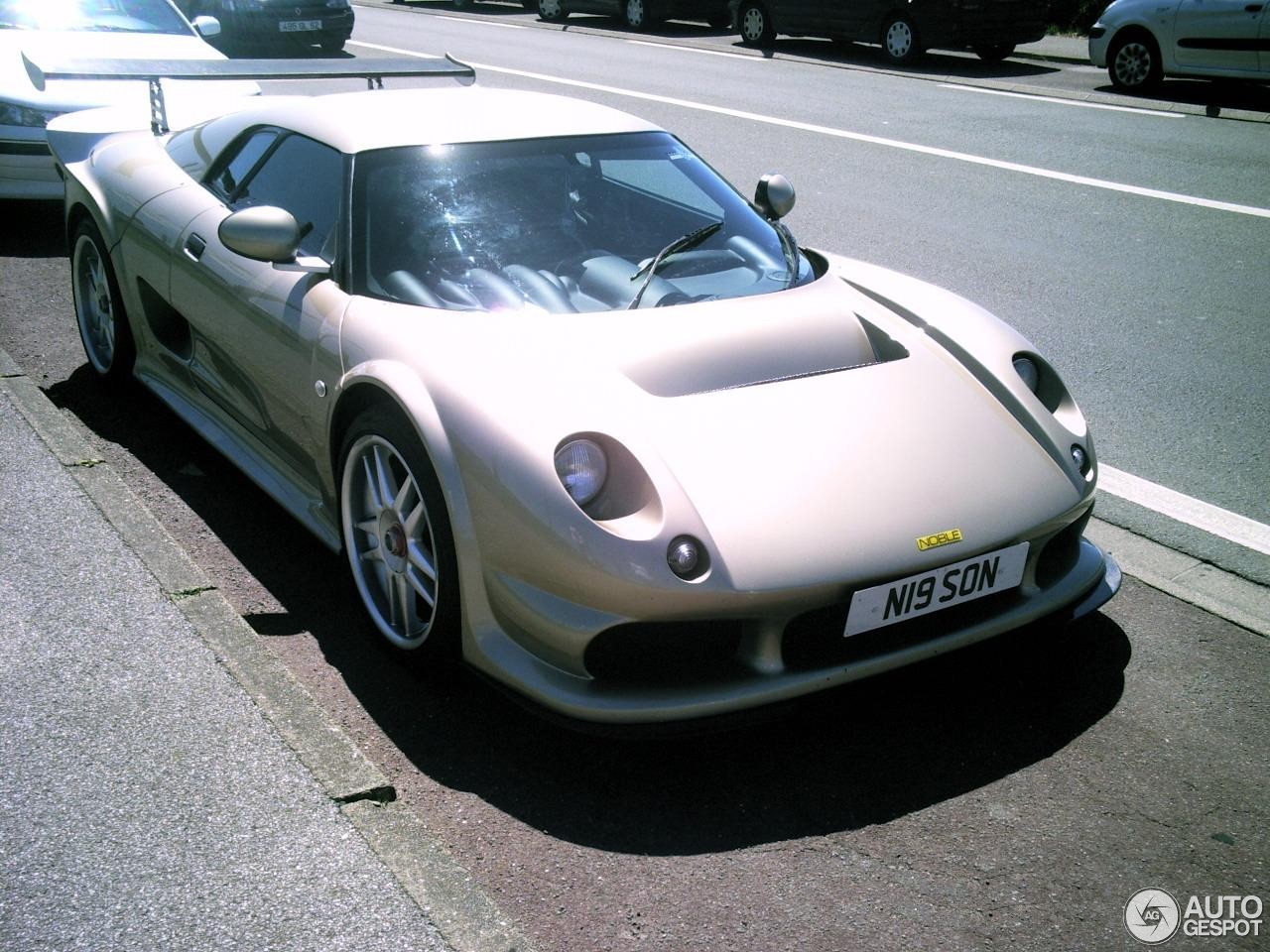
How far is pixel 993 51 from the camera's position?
17188mm

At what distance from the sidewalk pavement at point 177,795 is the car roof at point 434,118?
1.39 meters

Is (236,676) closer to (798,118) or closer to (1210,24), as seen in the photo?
(798,118)

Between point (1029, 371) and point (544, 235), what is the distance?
1.43 meters

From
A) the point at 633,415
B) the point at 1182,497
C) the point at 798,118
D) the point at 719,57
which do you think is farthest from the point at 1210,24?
the point at 633,415

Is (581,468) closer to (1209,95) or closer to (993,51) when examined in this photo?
(1209,95)

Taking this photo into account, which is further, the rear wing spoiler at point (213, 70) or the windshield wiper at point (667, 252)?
the rear wing spoiler at point (213, 70)

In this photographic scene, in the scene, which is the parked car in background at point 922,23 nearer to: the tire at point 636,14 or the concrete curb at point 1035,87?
the concrete curb at point 1035,87

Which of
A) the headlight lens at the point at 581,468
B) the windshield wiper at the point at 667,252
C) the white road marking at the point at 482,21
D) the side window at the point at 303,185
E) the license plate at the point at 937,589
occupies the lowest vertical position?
the license plate at the point at 937,589

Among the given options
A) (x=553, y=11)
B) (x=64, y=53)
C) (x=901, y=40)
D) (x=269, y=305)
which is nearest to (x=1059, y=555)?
(x=269, y=305)

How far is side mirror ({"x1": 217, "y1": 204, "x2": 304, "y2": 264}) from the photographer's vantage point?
3.71 meters

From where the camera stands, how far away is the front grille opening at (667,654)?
2.90 meters

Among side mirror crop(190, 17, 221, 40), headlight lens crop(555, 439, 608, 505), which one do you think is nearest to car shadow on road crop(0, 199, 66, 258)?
side mirror crop(190, 17, 221, 40)

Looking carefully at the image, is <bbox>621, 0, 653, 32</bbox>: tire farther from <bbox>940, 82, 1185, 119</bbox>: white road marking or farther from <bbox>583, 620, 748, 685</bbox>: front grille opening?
<bbox>583, 620, 748, 685</bbox>: front grille opening

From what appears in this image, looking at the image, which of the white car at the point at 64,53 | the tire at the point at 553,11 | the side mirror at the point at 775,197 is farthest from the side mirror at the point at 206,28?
the tire at the point at 553,11
